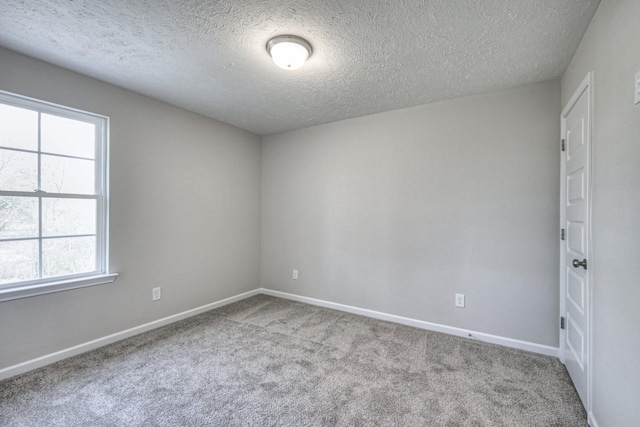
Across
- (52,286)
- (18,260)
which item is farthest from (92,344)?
(18,260)

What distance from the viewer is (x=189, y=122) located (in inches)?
125

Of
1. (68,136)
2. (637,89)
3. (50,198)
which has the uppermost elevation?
(68,136)

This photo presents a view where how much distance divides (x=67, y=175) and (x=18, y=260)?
74 cm

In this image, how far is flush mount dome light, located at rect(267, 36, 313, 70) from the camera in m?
1.81

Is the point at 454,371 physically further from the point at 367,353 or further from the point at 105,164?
the point at 105,164

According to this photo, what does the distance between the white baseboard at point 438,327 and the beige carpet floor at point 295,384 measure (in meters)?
0.10

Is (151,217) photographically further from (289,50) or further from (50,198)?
(289,50)

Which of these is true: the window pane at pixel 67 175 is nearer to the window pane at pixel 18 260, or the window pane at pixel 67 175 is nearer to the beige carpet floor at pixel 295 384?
the window pane at pixel 18 260

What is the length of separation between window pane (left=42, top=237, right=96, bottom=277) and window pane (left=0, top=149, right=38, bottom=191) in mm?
454

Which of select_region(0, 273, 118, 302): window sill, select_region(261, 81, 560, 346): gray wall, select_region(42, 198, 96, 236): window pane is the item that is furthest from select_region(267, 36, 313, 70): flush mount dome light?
select_region(0, 273, 118, 302): window sill

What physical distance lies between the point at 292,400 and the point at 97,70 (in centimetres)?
296

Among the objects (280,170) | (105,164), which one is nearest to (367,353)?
(280,170)

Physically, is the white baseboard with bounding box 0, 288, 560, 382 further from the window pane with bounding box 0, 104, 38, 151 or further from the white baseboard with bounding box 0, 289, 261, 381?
the window pane with bounding box 0, 104, 38, 151

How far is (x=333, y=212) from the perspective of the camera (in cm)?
354
